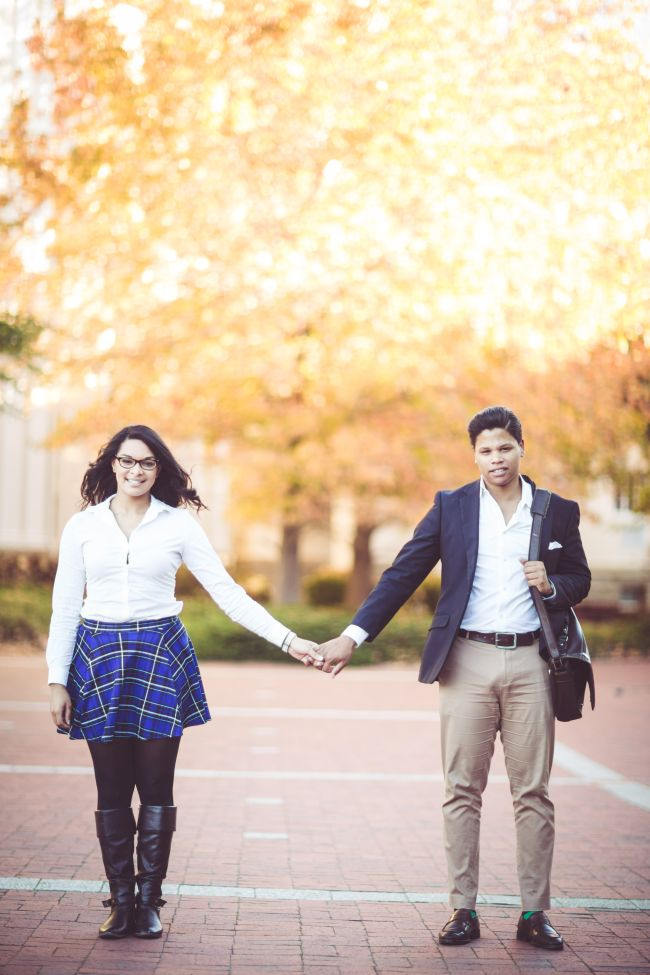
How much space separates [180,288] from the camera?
16609 mm

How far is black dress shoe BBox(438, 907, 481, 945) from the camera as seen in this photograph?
15.3ft

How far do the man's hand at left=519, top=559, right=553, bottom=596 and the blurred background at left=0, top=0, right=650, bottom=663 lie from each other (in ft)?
9.38

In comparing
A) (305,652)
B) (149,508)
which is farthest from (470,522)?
(149,508)

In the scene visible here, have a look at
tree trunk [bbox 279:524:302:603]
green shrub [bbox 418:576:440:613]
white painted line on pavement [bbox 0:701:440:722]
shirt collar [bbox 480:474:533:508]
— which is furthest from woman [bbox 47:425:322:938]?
green shrub [bbox 418:576:440:613]

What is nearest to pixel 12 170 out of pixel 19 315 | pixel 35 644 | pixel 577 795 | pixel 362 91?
pixel 19 315

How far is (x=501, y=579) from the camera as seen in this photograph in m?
4.72

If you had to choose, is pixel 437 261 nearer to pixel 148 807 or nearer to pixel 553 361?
pixel 553 361

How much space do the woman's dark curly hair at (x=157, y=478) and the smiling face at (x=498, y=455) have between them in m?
1.17

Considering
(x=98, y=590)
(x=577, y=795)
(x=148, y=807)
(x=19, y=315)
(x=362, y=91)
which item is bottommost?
(x=577, y=795)

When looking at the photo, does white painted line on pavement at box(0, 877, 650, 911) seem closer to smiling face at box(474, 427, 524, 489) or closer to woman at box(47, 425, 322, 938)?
woman at box(47, 425, 322, 938)

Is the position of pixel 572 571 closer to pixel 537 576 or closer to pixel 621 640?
pixel 537 576

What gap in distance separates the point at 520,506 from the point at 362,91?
7735 mm

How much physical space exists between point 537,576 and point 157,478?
1603 millimetres

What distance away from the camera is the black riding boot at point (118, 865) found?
457 centimetres
